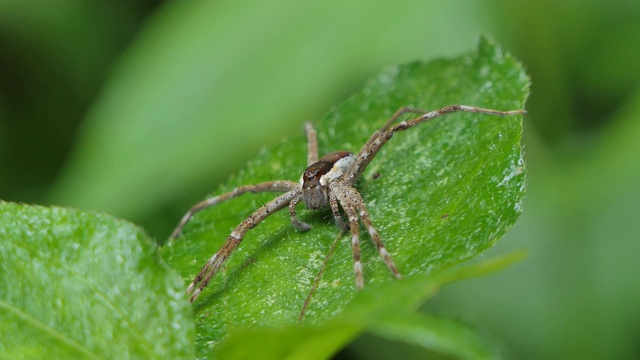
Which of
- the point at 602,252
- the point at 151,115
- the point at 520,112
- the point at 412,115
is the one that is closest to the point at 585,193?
the point at 602,252

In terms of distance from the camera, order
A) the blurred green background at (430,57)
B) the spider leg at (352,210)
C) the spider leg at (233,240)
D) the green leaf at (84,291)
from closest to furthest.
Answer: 1. the green leaf at (84,291)
2. the spider leg at (352,210)
3. the spider leg at (233,240)
4. the blurred green background at (430,57)

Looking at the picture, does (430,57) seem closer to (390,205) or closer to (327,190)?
(327,190)

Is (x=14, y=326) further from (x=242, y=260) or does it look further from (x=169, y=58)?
(x=169, y=58)

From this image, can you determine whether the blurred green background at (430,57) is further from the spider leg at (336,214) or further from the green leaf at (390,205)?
the spider leg at (336,214)

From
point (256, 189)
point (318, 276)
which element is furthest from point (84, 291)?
point (256, 189)

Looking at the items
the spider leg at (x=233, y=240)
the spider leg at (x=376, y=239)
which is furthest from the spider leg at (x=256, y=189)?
the spider leg at (x=376, y=239)

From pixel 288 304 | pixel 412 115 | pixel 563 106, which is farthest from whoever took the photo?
pixel 563 106
